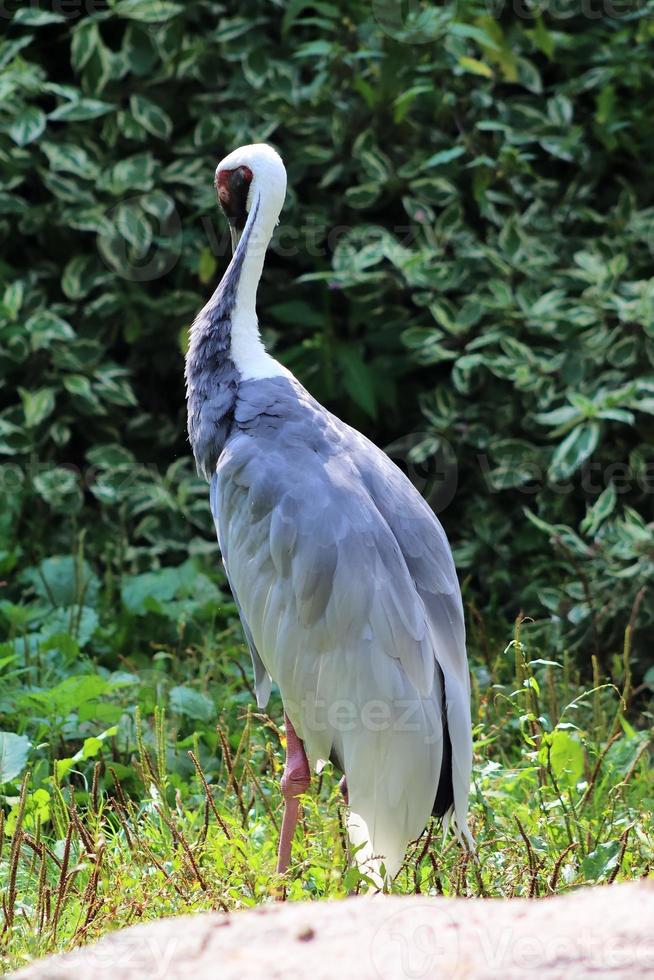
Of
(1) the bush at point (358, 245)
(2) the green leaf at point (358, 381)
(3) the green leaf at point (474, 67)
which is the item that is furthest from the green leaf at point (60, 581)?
(3) the green leaf at point (474, 67)

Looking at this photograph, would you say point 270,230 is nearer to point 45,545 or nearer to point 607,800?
point 607,800

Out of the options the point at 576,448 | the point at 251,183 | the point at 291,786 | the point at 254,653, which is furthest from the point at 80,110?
the point at 291,786

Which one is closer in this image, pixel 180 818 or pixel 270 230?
pixel 180 818

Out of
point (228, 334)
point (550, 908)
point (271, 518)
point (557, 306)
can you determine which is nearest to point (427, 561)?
point (271, 518)

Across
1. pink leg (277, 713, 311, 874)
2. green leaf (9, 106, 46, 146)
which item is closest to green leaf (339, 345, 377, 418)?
green leaf (9, 106, 46, 146)

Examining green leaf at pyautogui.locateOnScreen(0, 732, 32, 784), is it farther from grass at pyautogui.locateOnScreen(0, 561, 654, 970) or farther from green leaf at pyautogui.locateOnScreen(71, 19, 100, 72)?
green leaf at pyautogui.locateOnScreen(71, 19, 100, 72)

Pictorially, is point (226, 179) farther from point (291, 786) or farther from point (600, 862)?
point (600, 862)

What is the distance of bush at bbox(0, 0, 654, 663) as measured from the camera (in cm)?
541

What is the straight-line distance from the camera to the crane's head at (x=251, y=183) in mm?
3871

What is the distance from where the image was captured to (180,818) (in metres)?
3.63

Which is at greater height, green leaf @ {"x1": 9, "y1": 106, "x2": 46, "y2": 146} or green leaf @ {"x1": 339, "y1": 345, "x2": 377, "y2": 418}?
green leaf @ {"x1": 9, "y1": 106, "x2": 46, "y2": 146}

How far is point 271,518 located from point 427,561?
1.35 ft

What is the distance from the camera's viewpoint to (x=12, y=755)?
3.77 m

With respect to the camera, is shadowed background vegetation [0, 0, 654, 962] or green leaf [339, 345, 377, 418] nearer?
shadowed background vegetation [0, 0, 654, 962]
